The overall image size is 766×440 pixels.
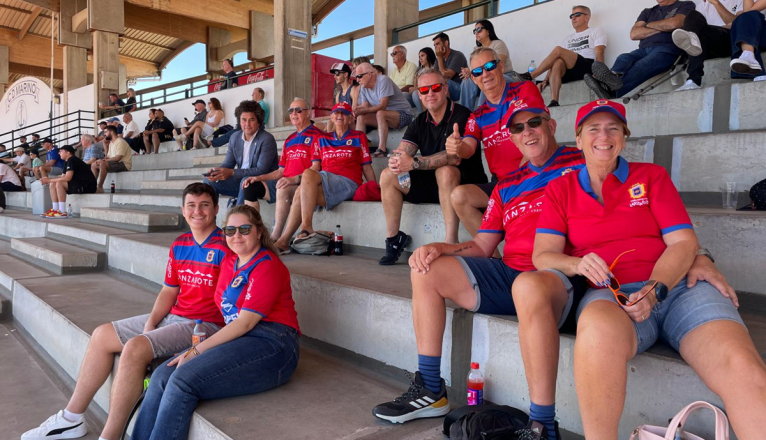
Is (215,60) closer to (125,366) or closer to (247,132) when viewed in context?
(247,132)

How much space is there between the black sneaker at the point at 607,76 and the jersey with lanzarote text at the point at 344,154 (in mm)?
1864

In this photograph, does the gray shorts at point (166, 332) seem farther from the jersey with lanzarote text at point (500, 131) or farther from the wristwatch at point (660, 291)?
the wristwatch at point (660, 291)

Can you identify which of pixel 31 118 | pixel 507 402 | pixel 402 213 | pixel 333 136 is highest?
pixel 31 118

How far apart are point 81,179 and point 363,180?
5583 mm

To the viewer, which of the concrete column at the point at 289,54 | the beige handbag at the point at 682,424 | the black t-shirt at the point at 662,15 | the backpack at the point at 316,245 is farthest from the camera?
the concrete column at the point at 289,54

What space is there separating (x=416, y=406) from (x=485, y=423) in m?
0.34

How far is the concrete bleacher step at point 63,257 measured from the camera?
4.60 meters

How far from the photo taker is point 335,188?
13.3 ft

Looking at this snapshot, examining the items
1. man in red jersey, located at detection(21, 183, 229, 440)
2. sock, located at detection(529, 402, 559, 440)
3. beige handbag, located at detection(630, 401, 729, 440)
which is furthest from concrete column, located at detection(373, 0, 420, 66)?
beige handbag, located at detection(630, 401, 729, 440)

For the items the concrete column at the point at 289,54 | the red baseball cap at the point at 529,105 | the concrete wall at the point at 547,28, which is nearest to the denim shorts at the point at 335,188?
the red baseball cap at the point at 529,105

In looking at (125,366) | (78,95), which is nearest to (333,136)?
(125,366)

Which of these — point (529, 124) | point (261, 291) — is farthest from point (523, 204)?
point (261, 291)

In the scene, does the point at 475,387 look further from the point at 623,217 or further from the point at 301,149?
the point at 301,149

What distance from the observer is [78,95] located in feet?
49.2
